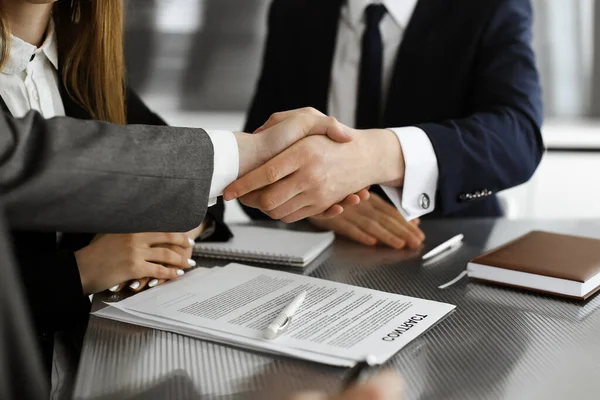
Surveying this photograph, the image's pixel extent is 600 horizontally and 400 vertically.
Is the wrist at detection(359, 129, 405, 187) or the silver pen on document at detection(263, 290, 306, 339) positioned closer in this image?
the silver pen on document at detection(263, 290, 306, 339)

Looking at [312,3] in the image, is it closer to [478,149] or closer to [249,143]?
[478,149]

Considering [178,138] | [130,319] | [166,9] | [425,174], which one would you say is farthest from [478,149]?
[166,9]

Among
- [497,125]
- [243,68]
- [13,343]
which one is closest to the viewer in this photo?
[13,343]

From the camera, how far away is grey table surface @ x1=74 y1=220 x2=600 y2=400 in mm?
835

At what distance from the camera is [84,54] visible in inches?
58.9

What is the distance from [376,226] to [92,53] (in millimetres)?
642

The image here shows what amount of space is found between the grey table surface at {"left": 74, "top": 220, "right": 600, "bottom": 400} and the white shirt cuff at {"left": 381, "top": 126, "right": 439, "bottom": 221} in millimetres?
293

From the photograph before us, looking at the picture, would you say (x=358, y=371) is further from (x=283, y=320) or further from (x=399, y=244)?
(x=399, y=244)

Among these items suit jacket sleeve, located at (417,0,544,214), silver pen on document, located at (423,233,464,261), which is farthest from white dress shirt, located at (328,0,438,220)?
silver pen on document, located at (423,233,464,261)

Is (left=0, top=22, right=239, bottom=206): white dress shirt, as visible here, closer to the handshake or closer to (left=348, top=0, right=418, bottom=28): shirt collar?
the handshake

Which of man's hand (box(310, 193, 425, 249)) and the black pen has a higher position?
the black pen

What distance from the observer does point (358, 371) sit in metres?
0.86

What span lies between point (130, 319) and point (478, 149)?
0.82 meters

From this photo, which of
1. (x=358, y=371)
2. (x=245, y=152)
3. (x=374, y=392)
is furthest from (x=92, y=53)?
(x=374, y=392)
